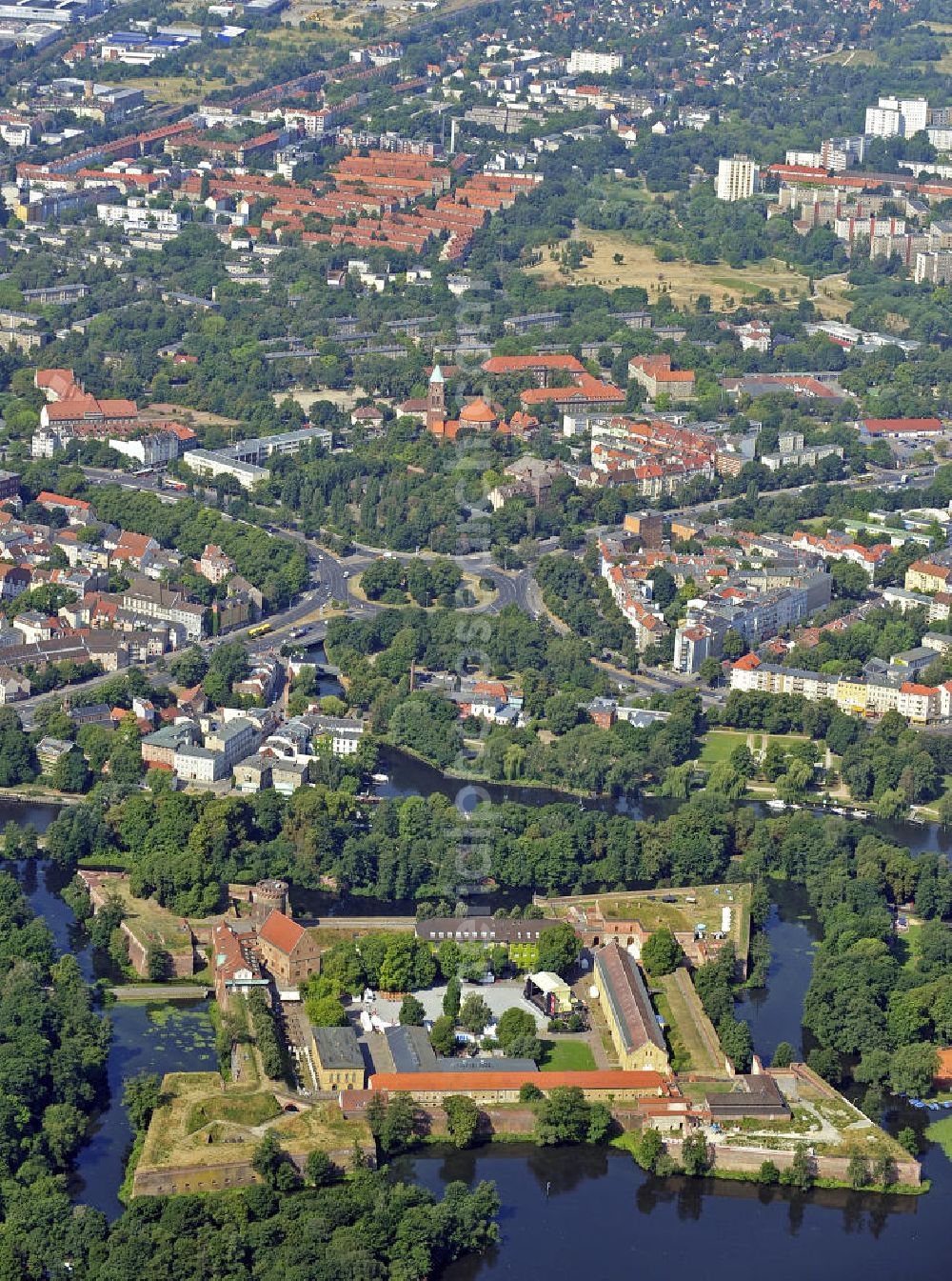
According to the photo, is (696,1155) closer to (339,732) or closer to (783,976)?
(783,976)

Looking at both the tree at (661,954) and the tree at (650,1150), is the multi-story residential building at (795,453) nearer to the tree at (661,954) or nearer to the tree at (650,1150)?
the tree at (661,954)

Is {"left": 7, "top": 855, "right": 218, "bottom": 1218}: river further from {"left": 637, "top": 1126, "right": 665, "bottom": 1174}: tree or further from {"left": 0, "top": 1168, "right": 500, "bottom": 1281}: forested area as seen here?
{"left": 637, "top": 1126, "right": 665, "bottom": 1174}: tree

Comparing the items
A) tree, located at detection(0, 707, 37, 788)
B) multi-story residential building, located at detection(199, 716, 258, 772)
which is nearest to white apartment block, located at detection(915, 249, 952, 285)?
multi-story residential building, located at detection(199, 716, 258, 772)

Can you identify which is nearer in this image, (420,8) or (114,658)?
(114,658)

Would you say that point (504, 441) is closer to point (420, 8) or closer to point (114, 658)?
point (114, 658)

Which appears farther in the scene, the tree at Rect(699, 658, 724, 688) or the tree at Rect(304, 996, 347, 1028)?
the tree at Rect(699, 658, 724, 688)

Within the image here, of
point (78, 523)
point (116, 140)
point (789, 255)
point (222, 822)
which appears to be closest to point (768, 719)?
point (222, 822)
